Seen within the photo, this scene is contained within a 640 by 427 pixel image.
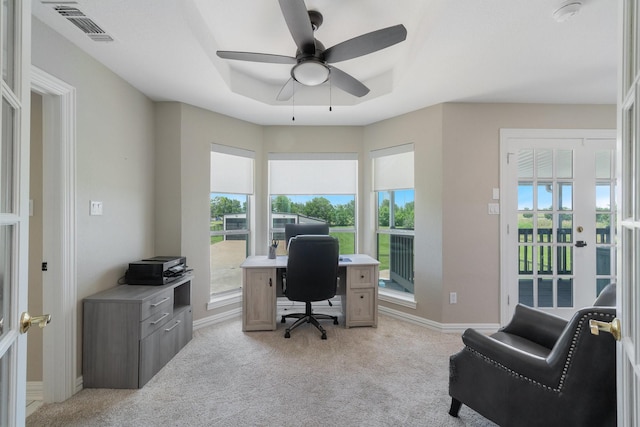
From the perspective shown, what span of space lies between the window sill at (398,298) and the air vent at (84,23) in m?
3.70

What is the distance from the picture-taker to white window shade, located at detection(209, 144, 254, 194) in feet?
11.3

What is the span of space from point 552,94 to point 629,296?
2.96m

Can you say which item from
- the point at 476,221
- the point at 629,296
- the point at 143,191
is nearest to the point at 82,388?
the point at 143,191

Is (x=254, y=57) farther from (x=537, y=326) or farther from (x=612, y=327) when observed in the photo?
(x=537, y=326)

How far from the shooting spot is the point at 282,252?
3.87 meters

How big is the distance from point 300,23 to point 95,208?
2092 mm

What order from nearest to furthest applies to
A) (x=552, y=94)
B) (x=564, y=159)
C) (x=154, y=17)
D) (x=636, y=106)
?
(x=636, y=106)
(x=154, y=17)
(x=552, y=94)
(x=564, y=159)

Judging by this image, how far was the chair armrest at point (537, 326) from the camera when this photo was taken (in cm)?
182

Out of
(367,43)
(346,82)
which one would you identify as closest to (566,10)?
(367,43)

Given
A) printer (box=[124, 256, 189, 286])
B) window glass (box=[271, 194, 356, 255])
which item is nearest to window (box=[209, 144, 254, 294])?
window glass (box=[271, 194, 356, 255])

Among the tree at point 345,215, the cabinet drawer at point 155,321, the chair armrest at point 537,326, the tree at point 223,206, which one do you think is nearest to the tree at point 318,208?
the tree at point 345,215

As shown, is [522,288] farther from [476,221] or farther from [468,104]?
[468,104]

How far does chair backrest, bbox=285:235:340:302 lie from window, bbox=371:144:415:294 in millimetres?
1151

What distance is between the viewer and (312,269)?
2.88 metres
